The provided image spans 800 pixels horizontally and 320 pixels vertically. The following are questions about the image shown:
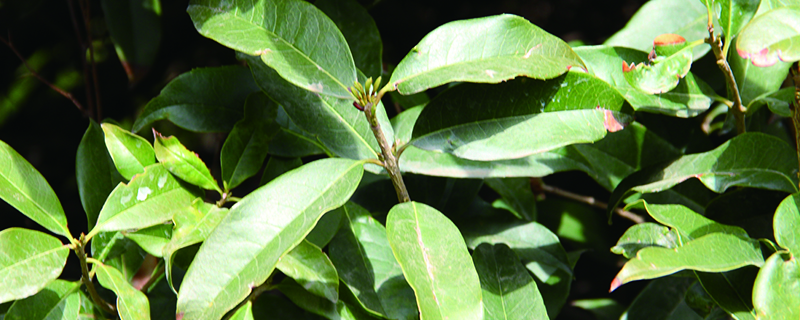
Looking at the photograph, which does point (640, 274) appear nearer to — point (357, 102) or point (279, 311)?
point (357, 102)

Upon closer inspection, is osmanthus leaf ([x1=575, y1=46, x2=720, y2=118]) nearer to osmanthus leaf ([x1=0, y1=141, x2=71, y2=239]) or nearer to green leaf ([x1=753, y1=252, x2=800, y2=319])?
green leaf ([x1=753, y1=252, x2=800, y2=319])

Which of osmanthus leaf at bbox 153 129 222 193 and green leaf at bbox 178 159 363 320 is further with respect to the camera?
osmanthus leaf at bbox 153 129 222 193

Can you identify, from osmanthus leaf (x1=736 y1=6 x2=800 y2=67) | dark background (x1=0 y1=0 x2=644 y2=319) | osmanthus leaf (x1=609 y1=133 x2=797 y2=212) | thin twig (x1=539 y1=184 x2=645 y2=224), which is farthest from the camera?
dark background (x1=0 y1=0 x2=644 y2=319)

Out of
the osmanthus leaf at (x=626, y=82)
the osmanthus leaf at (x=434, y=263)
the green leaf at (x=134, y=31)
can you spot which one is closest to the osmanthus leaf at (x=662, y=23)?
the osmanthus leaf at (x=626, y=82)

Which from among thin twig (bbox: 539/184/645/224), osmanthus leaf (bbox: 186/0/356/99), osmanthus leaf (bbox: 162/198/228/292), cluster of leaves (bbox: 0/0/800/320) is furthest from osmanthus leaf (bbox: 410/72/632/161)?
thin twig (bbox: 539/184/645/224)

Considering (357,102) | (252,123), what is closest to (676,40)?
(357,102)
